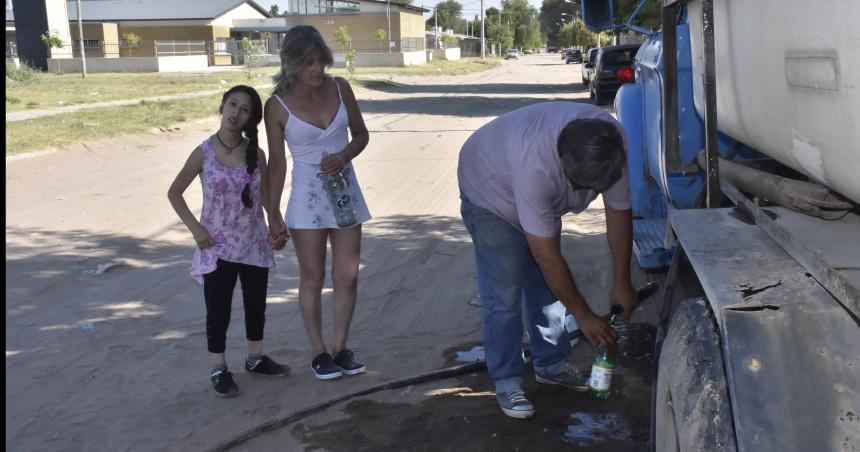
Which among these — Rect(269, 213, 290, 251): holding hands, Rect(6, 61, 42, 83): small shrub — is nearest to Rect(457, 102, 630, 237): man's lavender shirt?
Rect(269, 213, 290, 251): holding hands

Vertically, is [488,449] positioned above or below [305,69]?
below

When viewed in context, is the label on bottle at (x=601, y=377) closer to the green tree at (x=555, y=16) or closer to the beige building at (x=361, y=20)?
the beige building at (x=361, y=20)

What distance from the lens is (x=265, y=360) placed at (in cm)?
494

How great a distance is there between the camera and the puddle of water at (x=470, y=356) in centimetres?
517

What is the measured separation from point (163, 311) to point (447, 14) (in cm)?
14273

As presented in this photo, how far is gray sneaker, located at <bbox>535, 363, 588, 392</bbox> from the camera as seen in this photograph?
4562 millimetres

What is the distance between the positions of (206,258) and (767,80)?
2.98 meters

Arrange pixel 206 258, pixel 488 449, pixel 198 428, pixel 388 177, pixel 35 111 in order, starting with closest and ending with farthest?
pixel 488 449 → pixel 198 428 → pixel 206 258 → pixel 388 177 → pixel 35 111

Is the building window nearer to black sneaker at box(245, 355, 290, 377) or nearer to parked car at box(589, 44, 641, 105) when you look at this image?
parked car at box(589, 44, 641, 105)

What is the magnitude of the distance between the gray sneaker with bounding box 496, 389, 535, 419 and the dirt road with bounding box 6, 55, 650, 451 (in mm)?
97

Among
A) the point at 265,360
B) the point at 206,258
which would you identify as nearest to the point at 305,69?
the point at 206,258

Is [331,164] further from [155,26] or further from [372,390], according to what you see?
[155,26]

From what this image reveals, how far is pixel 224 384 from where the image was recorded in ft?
15.5

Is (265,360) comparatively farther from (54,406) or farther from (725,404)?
(725,404)
